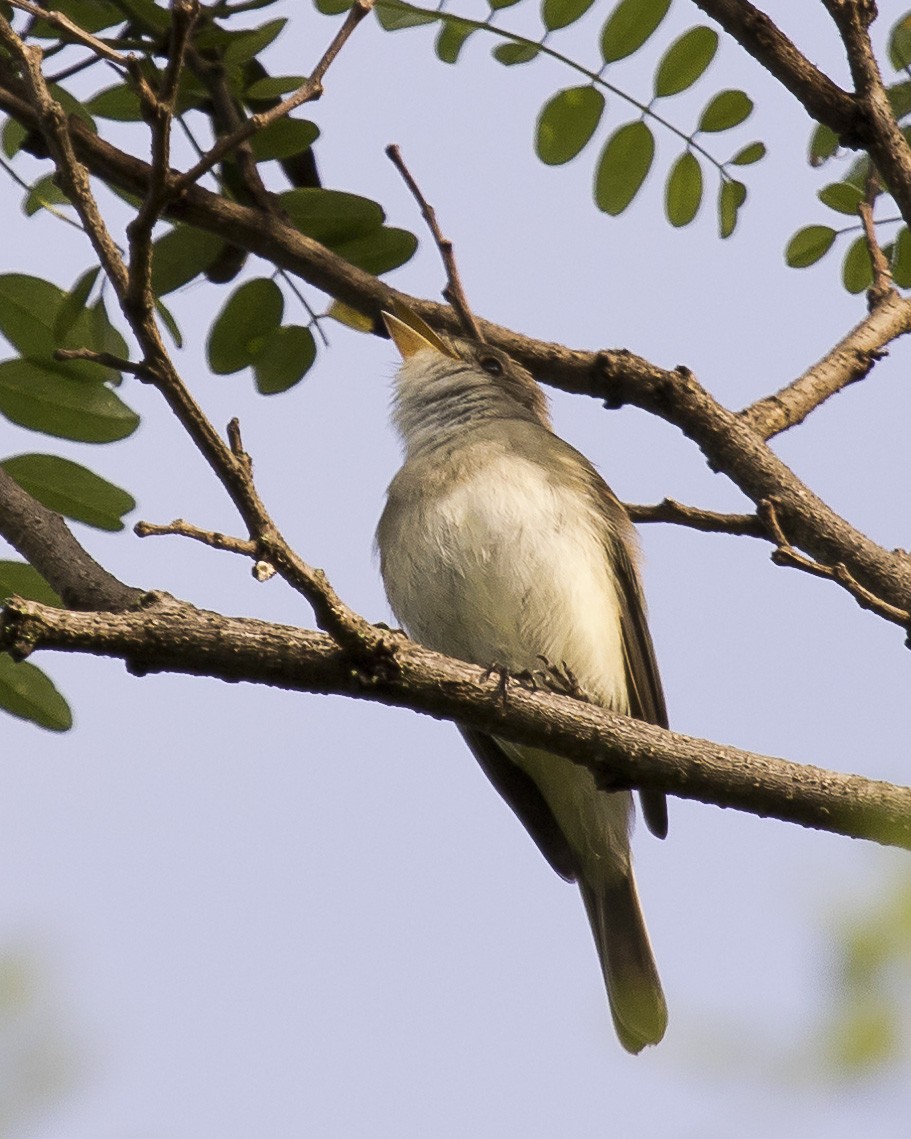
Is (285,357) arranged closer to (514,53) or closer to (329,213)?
(329,213)

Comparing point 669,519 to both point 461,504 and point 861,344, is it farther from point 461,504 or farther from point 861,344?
point 461,504

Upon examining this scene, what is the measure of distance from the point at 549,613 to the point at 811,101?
2128mm

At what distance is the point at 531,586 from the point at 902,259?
173 cm

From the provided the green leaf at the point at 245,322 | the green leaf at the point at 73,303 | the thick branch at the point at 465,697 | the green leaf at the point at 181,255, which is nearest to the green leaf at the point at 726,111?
the green leaf at the point at 245,322

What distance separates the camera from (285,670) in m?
3.24

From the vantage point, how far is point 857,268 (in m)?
5.40

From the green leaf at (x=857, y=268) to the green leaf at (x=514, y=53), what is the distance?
1.33 m

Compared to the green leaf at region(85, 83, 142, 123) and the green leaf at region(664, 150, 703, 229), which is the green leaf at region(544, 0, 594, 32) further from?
the green leaf at region(85, 83, 142, 123)

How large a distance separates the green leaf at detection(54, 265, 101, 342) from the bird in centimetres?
119

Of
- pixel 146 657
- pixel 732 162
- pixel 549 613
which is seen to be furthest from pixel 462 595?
pixel 146 657

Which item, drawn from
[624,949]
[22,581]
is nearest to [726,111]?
[22,581]

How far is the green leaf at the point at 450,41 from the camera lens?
4.97 metres

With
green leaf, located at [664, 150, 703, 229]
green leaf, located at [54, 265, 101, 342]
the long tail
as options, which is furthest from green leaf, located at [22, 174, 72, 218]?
the long tail

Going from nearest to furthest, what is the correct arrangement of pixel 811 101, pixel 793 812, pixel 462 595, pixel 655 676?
pixel 793 812 < pixel 811 101 < pixel 462 595 < pixel 655 676
